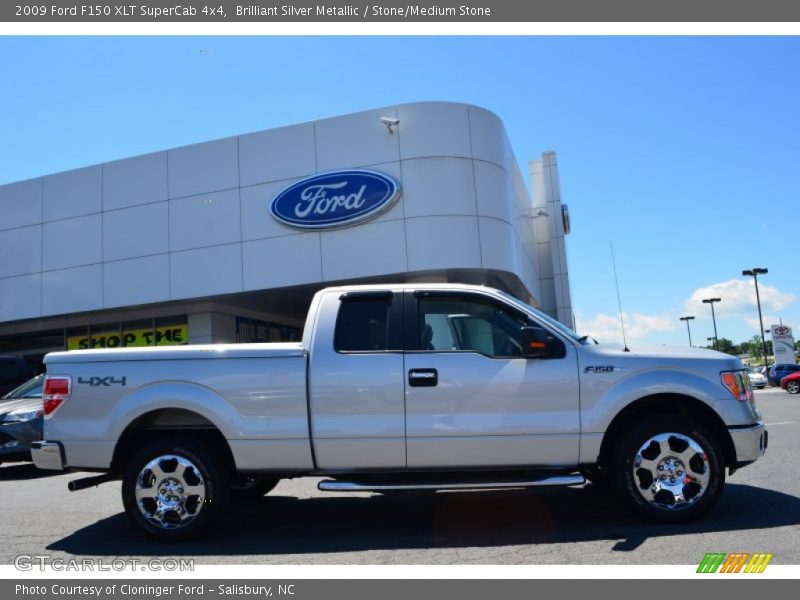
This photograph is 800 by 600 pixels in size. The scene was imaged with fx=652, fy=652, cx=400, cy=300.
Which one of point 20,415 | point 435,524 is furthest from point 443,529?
point 20,415

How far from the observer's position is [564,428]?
509 centimetres

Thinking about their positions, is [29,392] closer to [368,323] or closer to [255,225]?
[368,323]

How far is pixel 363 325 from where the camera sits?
546cm

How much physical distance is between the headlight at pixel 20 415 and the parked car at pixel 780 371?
120ft

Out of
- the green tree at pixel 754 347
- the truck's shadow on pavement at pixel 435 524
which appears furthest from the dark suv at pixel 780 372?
the green tree at pixel 754 347

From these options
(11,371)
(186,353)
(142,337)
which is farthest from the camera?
(142,337)

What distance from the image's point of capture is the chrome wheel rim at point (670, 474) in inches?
199

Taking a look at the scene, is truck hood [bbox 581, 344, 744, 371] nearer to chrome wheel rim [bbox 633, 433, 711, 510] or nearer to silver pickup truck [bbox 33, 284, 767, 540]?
silver pickup truck [bbox 33, 284, 767, 540]

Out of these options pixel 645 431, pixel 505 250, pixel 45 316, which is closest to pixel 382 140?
pixel 505 250

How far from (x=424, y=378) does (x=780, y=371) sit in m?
37.8

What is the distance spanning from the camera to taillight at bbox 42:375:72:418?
17.9 feet

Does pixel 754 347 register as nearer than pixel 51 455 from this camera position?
No

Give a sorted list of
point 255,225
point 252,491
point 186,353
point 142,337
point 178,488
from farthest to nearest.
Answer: point 142,337 < point 255,225 < point 252,491 < point 186,353 < point 178,488

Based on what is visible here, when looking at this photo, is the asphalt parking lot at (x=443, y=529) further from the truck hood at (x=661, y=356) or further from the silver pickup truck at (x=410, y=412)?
the truck hood at (x=661, y=356)
